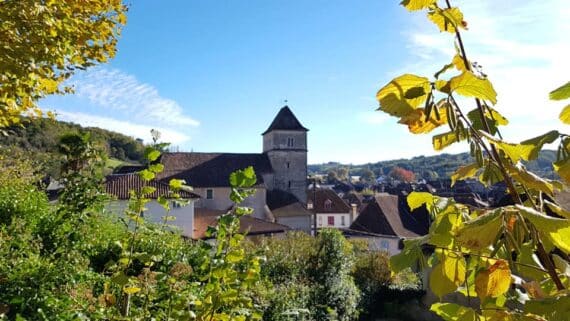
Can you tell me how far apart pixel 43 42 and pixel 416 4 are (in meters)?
3.97

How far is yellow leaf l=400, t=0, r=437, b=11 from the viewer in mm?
834

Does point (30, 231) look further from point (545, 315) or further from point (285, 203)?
point (285, 203)

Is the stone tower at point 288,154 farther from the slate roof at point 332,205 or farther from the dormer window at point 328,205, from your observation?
the dormer window at point 328,205

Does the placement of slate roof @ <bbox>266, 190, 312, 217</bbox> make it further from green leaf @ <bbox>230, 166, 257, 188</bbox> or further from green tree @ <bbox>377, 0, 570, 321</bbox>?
green tree @ <bbox>377, 0, 570, 321</bbox>

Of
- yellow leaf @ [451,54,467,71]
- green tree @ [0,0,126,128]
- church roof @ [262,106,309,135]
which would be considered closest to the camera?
yellow leaf @ [451,54,467,71]

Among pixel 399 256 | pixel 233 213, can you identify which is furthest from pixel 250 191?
pixel 399 256

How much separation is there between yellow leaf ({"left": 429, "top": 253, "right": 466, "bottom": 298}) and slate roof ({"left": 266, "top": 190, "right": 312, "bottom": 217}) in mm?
34529

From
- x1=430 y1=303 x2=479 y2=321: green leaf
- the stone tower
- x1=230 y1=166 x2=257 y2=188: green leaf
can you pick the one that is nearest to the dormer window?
the stone tower

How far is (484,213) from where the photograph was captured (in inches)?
32.8

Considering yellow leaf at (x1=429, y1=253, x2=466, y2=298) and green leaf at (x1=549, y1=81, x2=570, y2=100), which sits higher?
green leaf at (x1=549, y1=81, x2=570, y2=100)

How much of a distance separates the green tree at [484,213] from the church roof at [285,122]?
37873 millimetres

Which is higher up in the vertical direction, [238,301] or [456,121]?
[456,121]

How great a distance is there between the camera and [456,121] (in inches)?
28.5

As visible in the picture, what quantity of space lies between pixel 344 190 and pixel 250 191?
86.1 m
